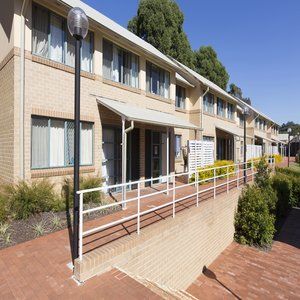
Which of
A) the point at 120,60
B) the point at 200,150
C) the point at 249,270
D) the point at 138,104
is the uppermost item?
the point at 120,60

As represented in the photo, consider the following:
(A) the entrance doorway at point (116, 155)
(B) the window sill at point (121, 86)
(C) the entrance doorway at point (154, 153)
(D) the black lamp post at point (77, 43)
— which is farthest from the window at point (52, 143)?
(D) the black lamp post at point (77, 43)

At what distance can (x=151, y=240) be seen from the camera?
571cm

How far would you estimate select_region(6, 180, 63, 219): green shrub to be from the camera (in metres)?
6.79

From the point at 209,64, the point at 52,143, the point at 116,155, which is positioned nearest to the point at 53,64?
the point at 52,143

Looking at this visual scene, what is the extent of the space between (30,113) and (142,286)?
19.1ft

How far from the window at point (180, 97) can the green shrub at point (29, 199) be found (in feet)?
39.0

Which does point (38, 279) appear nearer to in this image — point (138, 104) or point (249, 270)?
point (249, 270)

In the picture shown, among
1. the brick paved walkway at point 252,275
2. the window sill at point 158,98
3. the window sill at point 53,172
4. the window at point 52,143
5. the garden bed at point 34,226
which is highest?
the window sill at point 158,98

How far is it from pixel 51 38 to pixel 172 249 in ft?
23.6

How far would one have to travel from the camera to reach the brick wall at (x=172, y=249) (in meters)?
4.68

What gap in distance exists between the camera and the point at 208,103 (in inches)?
796

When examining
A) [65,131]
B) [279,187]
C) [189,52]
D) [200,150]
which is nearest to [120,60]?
[65,131]

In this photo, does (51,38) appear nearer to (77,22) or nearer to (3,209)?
(77,22)

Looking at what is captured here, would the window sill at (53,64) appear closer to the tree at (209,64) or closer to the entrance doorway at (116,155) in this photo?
the entrance doorway at (116,155)
